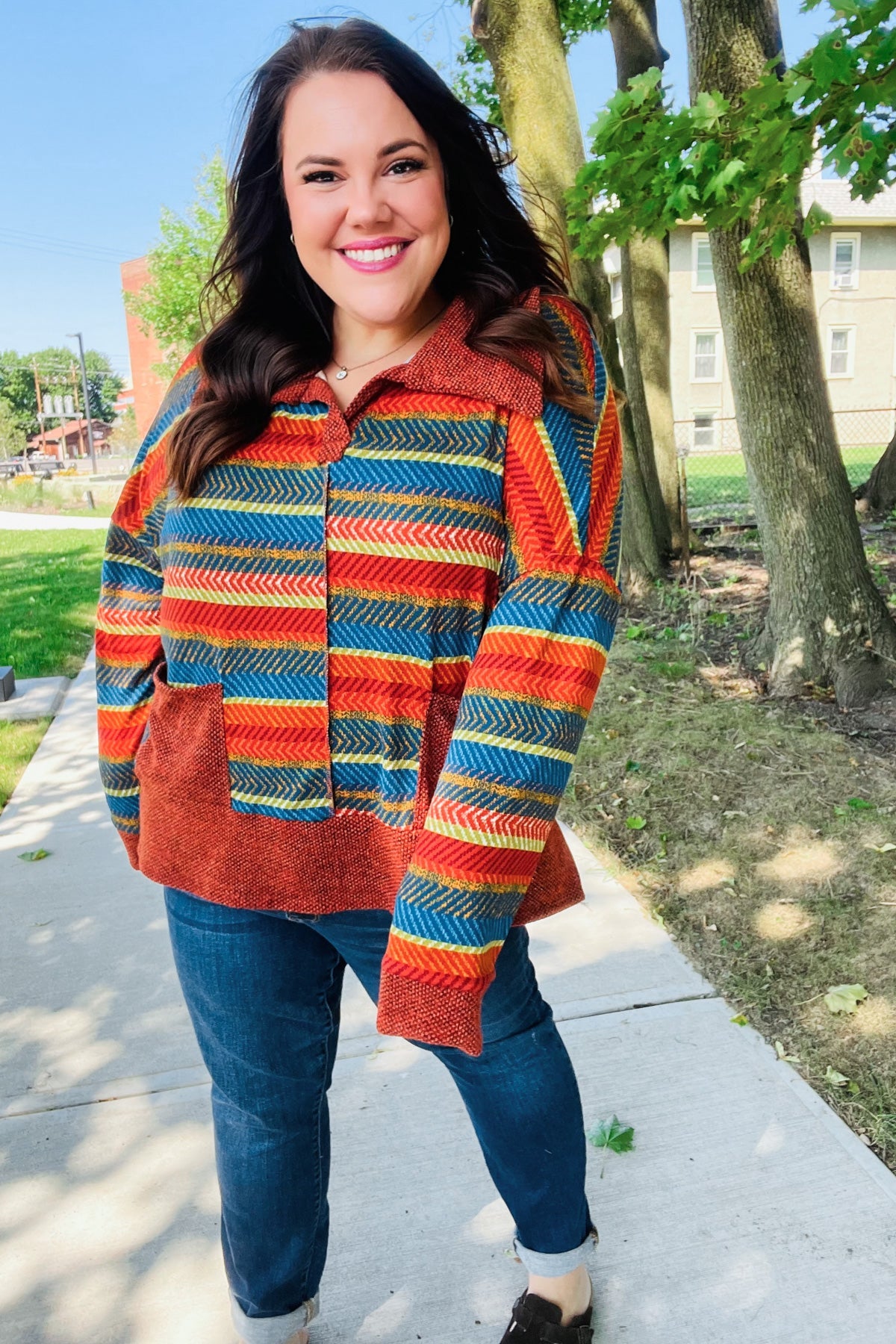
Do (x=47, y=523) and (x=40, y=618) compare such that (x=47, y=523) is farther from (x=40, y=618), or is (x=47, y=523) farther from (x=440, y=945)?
(x=440, y=945)

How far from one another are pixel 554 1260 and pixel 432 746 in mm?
894

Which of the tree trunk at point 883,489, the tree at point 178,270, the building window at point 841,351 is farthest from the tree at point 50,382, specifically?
the tree trunk at point 883,489

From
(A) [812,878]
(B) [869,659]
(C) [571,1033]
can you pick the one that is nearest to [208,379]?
(C) [571,1033]

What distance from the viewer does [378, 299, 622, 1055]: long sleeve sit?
1.25m

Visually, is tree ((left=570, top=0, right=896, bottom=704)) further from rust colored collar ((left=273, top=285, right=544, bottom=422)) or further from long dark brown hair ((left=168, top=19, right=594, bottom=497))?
rust colored collar ((left=273, top=285, right=544, bottom=422))

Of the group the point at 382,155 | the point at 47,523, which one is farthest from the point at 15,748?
the point at 47,523

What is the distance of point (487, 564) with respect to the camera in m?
1.36

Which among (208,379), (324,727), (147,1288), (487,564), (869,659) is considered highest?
(208,379)

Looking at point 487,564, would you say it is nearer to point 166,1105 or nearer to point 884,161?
point 166,1105

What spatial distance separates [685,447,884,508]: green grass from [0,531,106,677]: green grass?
215 inches

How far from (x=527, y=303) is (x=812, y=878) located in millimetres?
2353

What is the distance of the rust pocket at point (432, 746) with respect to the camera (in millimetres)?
1368

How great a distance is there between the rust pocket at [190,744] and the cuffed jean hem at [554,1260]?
894mm

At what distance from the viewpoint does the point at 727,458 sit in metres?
22.9
